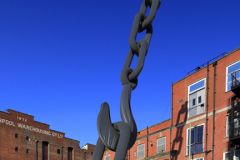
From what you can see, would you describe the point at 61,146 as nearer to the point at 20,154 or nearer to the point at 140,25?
the point at 20,154

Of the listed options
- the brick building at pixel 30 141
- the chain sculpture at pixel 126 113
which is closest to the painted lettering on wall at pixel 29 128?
the brick building at pixel 30 141

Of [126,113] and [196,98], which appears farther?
[196,98]

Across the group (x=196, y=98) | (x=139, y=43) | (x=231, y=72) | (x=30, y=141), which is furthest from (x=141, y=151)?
(x=139, y=43)

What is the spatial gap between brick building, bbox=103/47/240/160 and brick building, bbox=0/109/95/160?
78.6 ft

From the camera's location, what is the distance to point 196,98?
1302 inches

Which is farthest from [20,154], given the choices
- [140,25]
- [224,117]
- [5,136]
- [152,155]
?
[140,25]

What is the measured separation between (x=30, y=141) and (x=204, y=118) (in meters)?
33.8

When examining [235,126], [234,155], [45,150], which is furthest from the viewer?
[45,150]

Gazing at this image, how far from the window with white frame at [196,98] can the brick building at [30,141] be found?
98.5ft

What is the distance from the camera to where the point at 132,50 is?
552 centimetres

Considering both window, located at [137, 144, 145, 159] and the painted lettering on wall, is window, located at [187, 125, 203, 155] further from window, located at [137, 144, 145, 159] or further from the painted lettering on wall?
the painted lettering on wall

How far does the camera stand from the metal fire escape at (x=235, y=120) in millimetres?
27078

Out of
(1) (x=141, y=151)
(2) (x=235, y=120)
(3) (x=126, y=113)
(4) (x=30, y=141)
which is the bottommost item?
(3) (x=126, y=113)

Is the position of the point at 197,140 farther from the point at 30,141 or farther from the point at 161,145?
the point at 30,141
